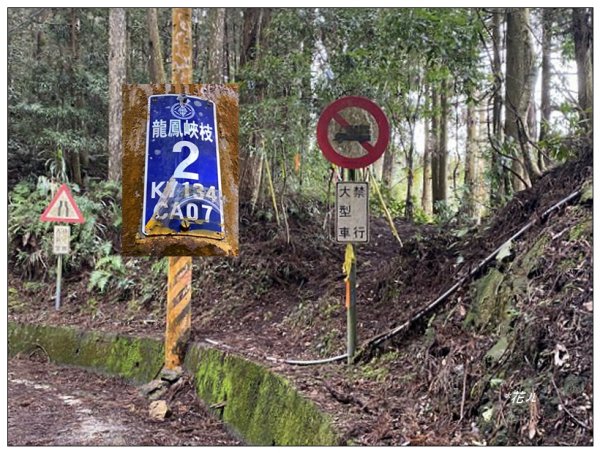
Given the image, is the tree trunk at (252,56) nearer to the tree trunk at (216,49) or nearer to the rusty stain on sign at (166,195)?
the tree trunk at (216,49)

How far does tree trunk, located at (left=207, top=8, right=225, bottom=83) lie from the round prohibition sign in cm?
523

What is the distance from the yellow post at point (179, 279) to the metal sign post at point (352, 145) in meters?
2.37

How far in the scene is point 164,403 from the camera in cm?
621

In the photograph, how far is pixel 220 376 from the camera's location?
241 inches

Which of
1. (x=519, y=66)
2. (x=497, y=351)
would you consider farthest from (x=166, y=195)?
(x=519, y=66)

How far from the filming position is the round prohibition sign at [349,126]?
4871mm

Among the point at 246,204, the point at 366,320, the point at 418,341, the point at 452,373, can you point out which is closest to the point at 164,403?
the point at 366,320

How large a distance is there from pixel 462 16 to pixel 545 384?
15.2 ft

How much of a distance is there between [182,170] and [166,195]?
0.28 m

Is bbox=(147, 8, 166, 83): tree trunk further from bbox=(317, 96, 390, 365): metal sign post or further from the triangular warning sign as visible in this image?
bbox=(317, 96, 390, 365): metal sign post

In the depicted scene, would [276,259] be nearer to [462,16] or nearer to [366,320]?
[366,320]

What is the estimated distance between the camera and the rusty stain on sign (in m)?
5.18

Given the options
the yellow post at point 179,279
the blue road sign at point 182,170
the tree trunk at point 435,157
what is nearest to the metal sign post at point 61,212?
the yellow post at point 179,279

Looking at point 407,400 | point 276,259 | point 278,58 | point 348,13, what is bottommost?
point 407,400
